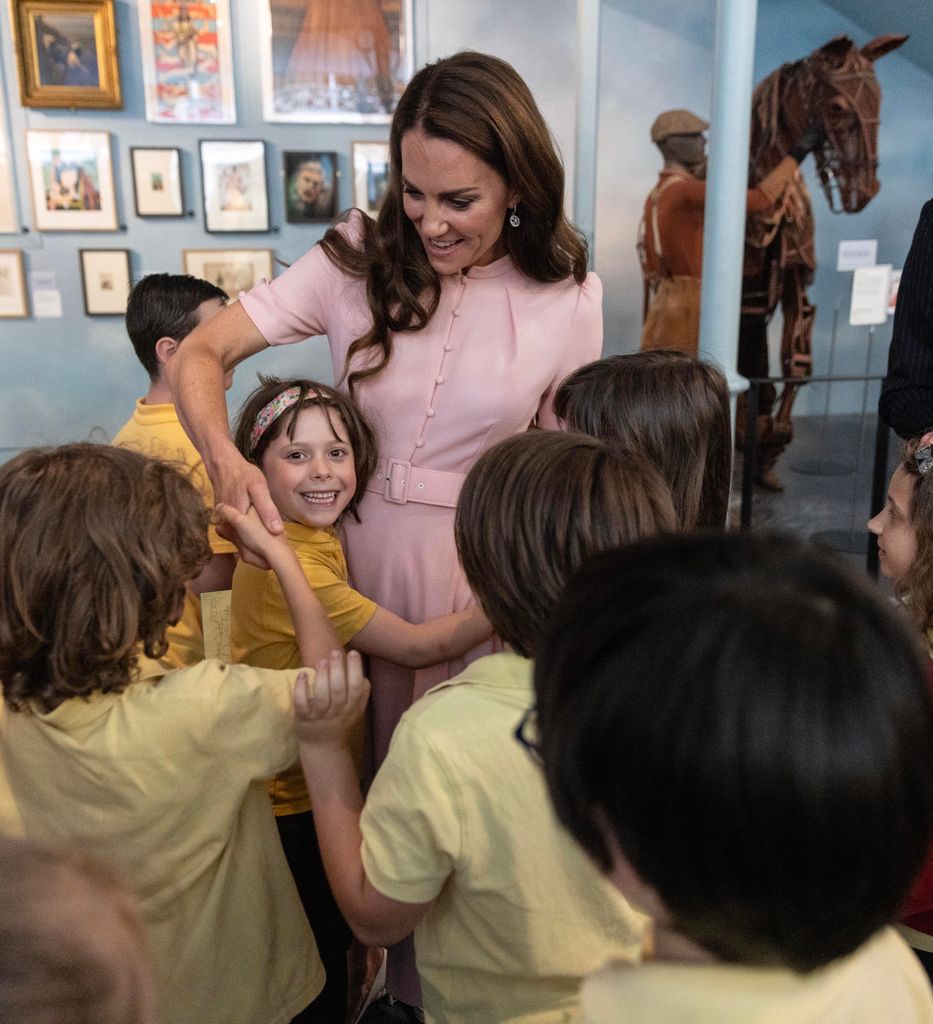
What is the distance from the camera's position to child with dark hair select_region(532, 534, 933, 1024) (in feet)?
1.99

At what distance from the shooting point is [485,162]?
183cm

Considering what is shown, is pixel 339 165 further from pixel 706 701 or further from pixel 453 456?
pixel 706 701

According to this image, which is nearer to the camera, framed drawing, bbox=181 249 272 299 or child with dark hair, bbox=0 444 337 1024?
child with dark hair, bbox=0 444 337 1024

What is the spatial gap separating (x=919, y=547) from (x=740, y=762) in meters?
1.49

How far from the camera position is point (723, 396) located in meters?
1.83

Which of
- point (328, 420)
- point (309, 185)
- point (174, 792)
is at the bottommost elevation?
point (174, 792)

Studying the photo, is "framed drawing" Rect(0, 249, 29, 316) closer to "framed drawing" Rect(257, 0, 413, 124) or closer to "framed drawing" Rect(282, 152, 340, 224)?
"framed drawing" Rect(282, 152, 340, 224)

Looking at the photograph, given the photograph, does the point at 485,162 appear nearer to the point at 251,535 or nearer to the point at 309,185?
the point at 251,535

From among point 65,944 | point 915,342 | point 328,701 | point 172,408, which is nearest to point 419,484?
point 328,701

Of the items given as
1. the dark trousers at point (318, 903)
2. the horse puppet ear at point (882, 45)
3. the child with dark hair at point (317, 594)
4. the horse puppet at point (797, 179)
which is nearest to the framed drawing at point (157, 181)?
the horse puppet at point (797, 179)

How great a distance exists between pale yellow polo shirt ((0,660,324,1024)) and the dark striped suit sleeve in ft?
5.57

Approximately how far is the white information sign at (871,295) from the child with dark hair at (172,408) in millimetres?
4171

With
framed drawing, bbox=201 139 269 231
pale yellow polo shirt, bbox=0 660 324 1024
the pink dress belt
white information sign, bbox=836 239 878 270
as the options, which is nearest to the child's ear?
the pink dress belt

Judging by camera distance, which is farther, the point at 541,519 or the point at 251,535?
the point at 251,535
